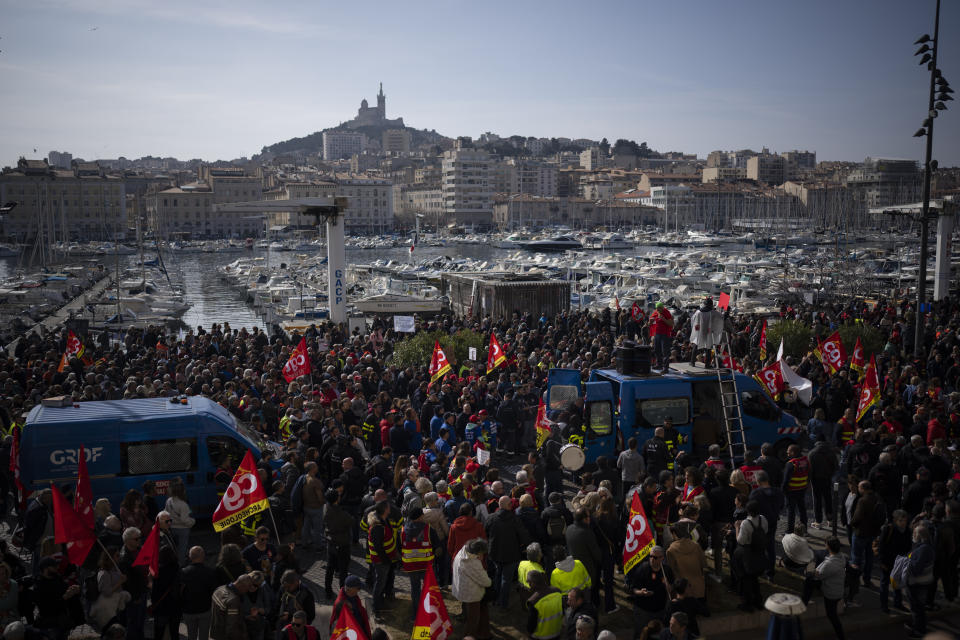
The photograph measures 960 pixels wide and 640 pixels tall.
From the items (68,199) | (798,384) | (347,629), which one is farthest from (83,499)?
(68,199)

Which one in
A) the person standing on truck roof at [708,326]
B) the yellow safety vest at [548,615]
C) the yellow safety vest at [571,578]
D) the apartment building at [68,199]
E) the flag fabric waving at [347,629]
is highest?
the apartment building at [68,199]

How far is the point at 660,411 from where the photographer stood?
35.3 feet

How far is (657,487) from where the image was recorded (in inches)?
313

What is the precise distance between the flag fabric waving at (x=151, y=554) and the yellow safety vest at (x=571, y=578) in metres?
3.22

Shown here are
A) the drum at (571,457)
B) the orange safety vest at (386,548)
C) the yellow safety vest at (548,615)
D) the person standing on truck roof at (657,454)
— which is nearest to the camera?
the yellow safety vest at (548,615)

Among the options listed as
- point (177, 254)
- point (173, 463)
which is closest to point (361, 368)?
point (173, 463)

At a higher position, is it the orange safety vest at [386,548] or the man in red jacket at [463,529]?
the man in red jacket at [463,529]

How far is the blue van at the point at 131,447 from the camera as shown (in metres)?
8.70

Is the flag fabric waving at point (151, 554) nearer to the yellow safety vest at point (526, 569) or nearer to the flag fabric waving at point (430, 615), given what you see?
the flag fabric waving at point (430, 615)

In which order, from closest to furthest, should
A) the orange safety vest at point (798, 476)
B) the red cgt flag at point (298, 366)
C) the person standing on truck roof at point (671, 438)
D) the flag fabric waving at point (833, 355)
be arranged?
A: the orange safety vest at point (798, 476) < the person standing on truck roof at point (671, 438) < the red cgt flag at point (298, 366) < the flag fabric waving at point (833, 355)

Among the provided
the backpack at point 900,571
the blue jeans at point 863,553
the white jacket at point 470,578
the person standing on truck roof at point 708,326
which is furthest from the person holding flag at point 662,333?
the white jacket at point 470,578

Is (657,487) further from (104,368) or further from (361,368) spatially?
(104,368)

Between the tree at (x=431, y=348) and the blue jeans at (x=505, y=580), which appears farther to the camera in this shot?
the tree at (x=431, y=348)

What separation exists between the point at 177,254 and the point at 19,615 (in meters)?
110
